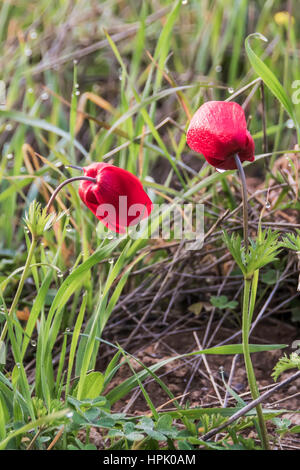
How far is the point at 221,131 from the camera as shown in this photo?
2.61ft

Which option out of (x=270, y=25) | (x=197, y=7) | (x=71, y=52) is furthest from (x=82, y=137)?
(x=270, y=25)

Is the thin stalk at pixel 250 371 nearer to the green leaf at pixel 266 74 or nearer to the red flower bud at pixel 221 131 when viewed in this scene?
the red flower bud at pixel 221 131

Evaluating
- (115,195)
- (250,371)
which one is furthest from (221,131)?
(250,371)

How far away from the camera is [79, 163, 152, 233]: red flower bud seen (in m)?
0.85

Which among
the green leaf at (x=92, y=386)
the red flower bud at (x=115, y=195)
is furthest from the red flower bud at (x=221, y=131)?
the green leaf at (x=92, y=386)

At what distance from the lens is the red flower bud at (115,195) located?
2.78 ft

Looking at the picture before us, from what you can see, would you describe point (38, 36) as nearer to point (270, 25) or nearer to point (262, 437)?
point (270, 25)

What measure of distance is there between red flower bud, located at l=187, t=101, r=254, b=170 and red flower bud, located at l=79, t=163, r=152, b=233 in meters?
0.11

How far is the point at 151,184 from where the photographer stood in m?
1.23

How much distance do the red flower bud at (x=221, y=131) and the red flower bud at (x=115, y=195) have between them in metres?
0.11

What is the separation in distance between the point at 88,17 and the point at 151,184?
1.18 meters

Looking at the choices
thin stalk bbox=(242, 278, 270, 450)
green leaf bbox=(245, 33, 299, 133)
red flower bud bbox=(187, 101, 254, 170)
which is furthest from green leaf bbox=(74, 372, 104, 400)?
green leaf bbox=(245, 33, 299, 133)

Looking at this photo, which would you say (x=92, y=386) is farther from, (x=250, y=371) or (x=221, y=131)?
(x=221, y=131)

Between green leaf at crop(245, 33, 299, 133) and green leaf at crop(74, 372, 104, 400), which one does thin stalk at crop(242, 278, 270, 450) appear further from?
green leaf at crop(245, 33, 299, 133)
